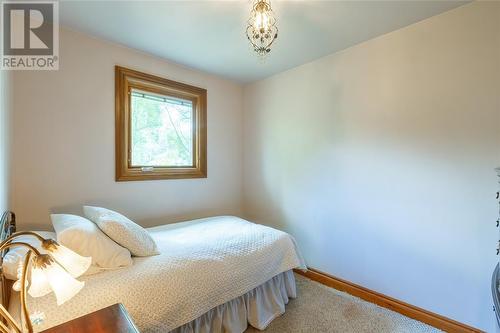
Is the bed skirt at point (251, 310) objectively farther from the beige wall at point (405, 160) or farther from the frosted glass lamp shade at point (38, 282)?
the frosted glass lamp shade at point (38, 282)

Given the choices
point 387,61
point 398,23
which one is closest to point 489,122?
point 387,61

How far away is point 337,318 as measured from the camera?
2.01 m

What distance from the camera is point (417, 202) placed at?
199cm

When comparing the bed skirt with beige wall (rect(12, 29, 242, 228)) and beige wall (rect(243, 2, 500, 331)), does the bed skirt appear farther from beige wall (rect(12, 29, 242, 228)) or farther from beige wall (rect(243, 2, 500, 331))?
beige wall (rect(12, 29, 242, 228))

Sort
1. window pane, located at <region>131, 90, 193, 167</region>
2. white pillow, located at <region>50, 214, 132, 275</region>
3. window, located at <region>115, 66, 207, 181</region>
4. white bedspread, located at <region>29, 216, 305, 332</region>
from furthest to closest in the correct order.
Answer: window pane, located at <region>131, 90, 193, 167</region> → window, located at <region>115, 66, 207, 181</region> → white pillow, located at <region>50, 214, 132, 275</region> → white bedspread, located at <region>29, 216, 305, 332</region>

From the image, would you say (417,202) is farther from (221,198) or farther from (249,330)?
(221,198)

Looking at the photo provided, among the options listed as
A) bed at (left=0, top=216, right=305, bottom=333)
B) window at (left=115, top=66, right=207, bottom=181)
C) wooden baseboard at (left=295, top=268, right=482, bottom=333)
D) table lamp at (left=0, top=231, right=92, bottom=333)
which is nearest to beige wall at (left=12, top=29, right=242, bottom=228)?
window at (left=115, top=66, right=207, bottom=181)

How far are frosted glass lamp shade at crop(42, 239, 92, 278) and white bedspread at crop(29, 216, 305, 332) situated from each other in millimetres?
616

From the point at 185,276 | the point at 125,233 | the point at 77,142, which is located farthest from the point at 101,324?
the point at 77,142

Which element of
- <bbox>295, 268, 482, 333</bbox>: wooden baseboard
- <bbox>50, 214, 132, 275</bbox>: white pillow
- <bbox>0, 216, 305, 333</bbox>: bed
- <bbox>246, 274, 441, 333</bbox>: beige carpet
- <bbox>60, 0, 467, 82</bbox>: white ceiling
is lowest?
<bbox>246, 274, 441, 333</bbox>: beige carpet

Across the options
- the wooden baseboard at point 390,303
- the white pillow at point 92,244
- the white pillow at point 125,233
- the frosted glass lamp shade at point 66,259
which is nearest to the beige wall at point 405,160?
the wooden baseboard at point 390,303

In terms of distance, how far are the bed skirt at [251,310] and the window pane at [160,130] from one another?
66.0 inches

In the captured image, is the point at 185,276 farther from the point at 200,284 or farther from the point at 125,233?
the point at 125,233

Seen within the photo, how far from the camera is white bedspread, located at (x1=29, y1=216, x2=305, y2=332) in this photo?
1263mm
